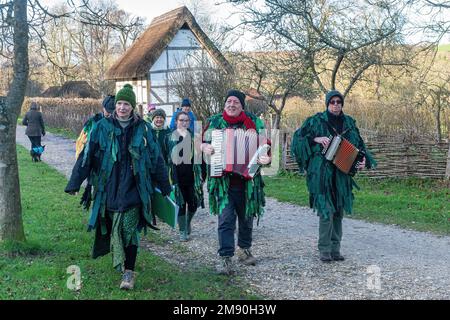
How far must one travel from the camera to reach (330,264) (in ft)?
20.5

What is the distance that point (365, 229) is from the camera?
27.9 ft

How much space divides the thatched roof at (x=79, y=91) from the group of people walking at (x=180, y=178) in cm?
3380

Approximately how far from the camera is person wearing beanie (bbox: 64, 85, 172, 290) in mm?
5125

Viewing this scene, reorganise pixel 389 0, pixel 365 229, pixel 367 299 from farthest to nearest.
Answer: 1. pixel 389 0
2. pixel 365 229
3. pixel 367 299

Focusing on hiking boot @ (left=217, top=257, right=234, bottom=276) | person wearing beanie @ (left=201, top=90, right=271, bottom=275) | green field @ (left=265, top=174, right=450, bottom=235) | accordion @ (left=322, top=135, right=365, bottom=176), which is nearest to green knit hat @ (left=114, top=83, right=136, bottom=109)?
person wearing beanie @ (left=201, top=90, right=271, bottom=275)

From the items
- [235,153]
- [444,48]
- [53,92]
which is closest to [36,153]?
[444,48]

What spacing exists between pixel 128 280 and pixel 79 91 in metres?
37.5

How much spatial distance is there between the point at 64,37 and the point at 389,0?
31200 millimetres

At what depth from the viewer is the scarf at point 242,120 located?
608 centimetres

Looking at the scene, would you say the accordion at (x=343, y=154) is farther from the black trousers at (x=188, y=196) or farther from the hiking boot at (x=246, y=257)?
the black trousers at (x=188, y=196)

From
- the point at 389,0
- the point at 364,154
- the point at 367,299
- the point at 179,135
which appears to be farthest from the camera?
the point at 389,0

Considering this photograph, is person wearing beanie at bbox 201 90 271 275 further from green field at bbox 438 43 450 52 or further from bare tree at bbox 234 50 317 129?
green field at bbox 438 43 450 52

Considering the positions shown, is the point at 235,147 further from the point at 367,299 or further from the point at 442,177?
the point at 442,177

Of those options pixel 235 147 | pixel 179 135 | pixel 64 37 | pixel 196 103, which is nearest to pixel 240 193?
pixel 235 147
